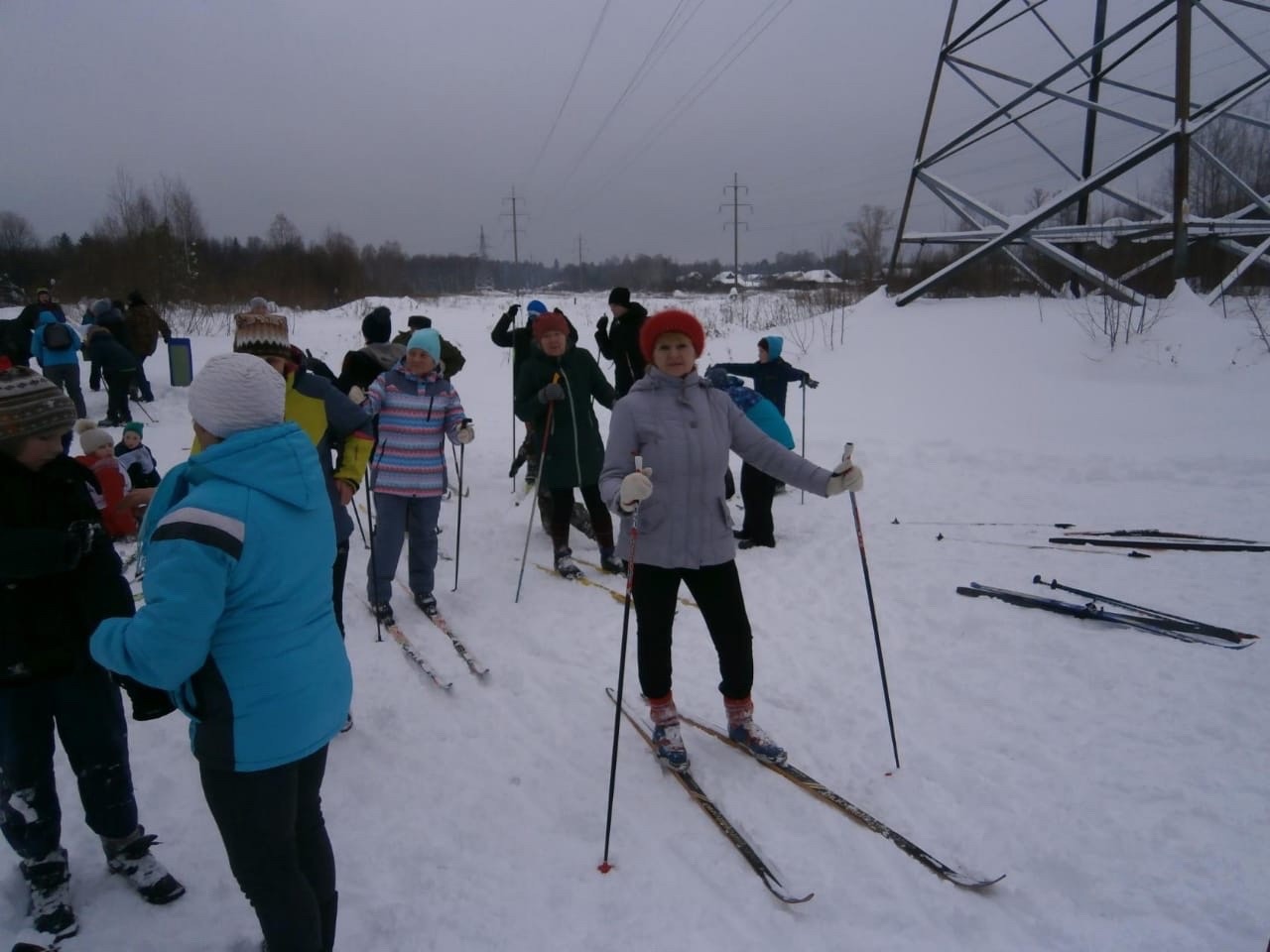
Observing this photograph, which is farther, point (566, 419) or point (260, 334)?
point (566, 419)

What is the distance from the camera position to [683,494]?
3.06 meters

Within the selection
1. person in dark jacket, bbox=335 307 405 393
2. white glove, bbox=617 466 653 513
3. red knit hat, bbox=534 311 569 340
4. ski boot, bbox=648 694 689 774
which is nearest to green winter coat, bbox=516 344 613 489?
red knit hat, bbox=534 311 569 340

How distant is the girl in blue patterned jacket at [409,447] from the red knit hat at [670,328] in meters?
1.83

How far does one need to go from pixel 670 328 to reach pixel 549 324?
254 centimetres

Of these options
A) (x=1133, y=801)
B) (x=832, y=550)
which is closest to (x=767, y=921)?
(x=1133, y=801)

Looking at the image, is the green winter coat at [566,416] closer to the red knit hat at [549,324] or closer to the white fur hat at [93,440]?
the red knit hat at [549,324]

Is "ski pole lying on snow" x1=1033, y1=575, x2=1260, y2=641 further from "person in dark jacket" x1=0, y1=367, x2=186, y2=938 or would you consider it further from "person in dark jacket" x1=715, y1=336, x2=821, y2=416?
"person in dark jacket" x1=0, y1=367, x2=186, y2=938

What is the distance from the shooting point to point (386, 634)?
15.4 feet

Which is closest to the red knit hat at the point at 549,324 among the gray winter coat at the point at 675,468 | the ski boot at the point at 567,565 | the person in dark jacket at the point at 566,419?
the person in dark jacket at the point at 566,419

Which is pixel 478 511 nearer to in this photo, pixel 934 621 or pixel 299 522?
pixel 934 621

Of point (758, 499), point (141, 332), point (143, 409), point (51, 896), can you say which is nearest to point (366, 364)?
point (758, 499)

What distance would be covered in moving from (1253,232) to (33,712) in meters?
14.2

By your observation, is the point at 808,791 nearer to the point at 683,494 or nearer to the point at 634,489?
the point at 683,494

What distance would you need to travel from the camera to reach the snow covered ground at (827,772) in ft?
8.12
